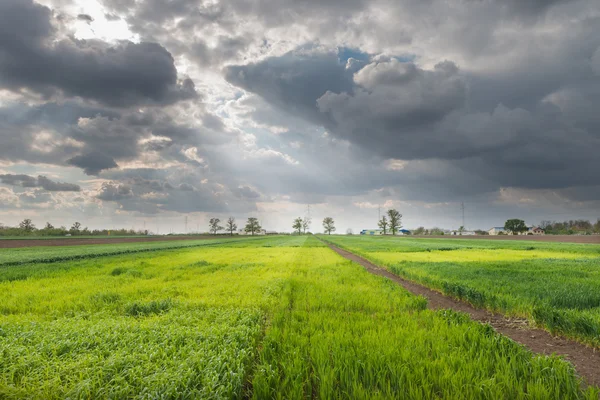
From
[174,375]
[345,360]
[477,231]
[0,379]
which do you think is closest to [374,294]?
[345,360]

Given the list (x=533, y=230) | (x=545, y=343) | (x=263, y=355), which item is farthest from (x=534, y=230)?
(x=263, y=355)

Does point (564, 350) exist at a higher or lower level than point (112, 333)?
lower

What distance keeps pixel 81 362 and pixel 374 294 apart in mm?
8554

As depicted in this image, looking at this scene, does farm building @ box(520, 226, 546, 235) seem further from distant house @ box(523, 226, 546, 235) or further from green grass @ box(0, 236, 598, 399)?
green grass @ box(0, 236, 598, 399)

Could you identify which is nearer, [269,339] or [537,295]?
[269,339]

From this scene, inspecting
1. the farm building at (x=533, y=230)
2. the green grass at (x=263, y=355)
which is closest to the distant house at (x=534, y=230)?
the farm building at (x=533, y=230)

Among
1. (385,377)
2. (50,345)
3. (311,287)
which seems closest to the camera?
(385,377)

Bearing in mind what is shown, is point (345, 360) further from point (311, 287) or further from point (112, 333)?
point (311, 287)

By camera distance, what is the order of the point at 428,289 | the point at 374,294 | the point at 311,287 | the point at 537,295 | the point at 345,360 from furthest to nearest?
the point at 428,289
the point at 311,287
the point at 374,294
the point at 537,295
the point at 345,360

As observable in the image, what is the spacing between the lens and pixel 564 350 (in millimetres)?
6043

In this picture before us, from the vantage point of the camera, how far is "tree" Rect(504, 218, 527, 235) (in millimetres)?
150750

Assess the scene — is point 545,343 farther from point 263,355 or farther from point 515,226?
point 515,226

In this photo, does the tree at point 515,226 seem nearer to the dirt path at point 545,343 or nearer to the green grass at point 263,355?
the dirt path at point 545,343

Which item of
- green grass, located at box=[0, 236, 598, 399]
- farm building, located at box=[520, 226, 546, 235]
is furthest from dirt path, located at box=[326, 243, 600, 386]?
farm building, located at box=[520, 226, 546, 235]
